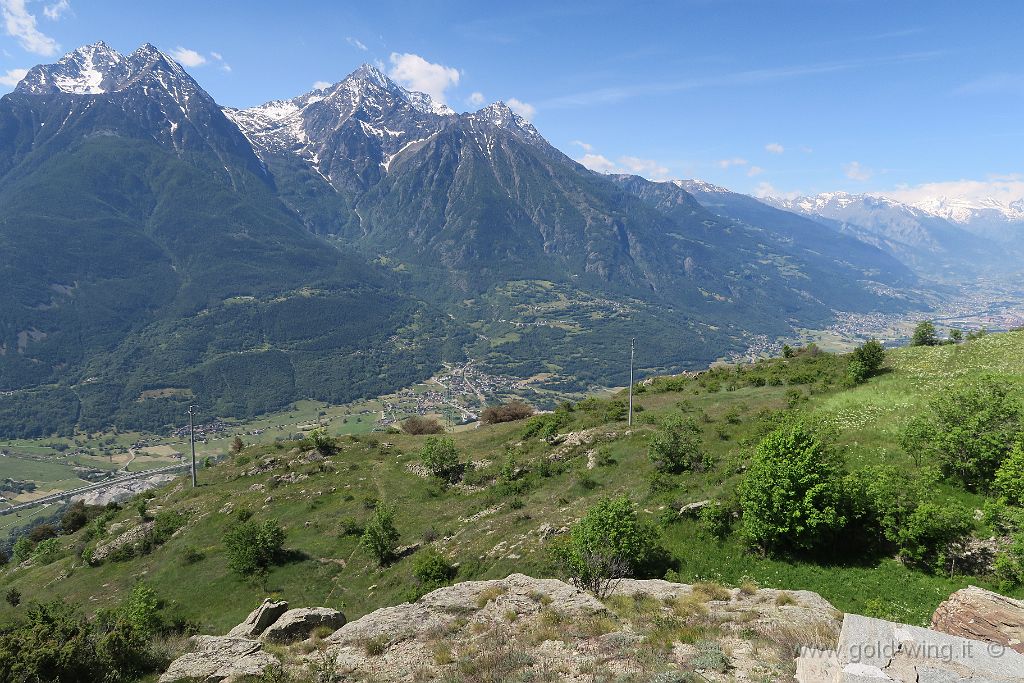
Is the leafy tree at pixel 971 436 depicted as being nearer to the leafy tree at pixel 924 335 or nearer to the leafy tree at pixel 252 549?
the leafy tree at pixel 924 335

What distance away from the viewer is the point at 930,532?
19.0 m

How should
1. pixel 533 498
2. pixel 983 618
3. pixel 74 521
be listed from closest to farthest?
pixel 983 618
pixel 533 498
pixel 74 521

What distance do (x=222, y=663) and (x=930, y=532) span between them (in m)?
26.5

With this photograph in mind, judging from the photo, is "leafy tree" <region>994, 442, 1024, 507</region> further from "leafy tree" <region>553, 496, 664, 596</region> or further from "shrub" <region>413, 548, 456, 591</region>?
"shrub" <region>413, 548, 456, 591</region>

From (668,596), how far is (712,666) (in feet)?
20.8

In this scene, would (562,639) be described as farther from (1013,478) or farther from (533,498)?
(533,498)

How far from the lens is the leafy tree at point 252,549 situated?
130 feet

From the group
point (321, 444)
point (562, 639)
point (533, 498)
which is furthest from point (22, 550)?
point (562, 639)

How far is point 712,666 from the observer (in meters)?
13.0

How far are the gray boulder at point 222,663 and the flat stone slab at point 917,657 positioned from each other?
16.5 metres

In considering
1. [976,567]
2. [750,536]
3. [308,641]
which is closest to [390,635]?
[308,641]

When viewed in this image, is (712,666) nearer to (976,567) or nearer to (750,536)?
(750,536)

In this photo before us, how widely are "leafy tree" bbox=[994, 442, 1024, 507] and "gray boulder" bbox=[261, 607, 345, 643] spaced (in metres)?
29.4

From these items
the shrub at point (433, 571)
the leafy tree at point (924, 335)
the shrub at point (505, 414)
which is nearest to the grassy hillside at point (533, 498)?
the shrub at point (433, 571)
